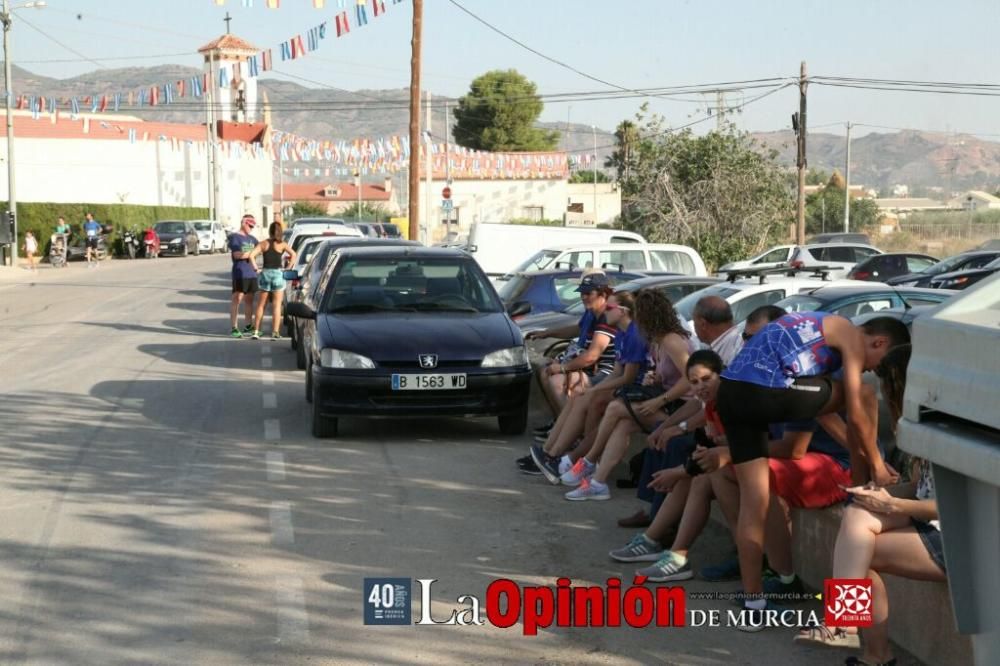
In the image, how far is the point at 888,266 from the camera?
29.2 meters

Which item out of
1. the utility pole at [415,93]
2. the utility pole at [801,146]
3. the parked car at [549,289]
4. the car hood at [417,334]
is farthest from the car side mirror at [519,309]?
the utility pole at [801,146]

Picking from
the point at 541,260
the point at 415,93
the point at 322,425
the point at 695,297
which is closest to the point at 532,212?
the point at 415,93

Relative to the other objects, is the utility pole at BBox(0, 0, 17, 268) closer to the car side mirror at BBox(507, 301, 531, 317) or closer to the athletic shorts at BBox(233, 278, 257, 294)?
the athletic shorts at BBox(233, 278, 257, 294)

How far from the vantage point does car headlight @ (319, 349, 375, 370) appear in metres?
10.8

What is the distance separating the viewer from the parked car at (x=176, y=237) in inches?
2253

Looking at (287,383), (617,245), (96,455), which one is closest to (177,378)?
(287,383)

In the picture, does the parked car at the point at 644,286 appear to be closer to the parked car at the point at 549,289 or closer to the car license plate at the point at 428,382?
the parked car at the point at 549,289

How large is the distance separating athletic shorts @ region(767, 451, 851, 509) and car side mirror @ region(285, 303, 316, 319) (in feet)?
20.7

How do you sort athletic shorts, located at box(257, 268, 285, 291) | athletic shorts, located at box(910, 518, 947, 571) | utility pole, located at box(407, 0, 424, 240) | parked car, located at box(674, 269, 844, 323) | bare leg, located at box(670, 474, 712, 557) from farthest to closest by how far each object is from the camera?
1. utility pole, located at box(407, 0, 424, 240)
2. athletic shorts, located at box(257, 268, 285, 291)
3. parked car, located at box(674, 269, 844, 323)
4. bare leg, located at box(670, 474, 712, 557)
5. athletic shorts, located at box(910, 518, 947, 571)

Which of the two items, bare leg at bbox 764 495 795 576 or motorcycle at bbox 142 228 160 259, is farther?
motorcycle at bbox 142 228 160 259

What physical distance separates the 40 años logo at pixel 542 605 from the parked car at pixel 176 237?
172 feet

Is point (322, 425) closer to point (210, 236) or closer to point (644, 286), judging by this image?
point (644, 286)

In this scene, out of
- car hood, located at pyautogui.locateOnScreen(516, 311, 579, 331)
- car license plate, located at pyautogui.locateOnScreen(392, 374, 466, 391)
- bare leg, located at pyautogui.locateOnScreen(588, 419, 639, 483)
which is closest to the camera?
bare leg, located at pyautogui.locateOnScreen(588, 419, 639, 483)

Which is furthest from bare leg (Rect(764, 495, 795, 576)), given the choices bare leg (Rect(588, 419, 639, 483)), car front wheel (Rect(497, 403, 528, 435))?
car front wheel (Rect(497, 403, 528, 435))
